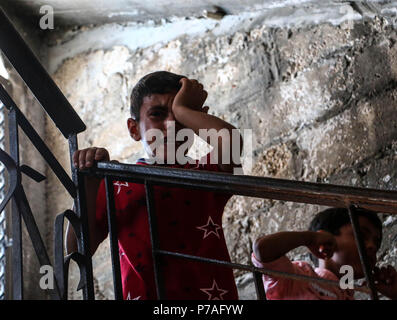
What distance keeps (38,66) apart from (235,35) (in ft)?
5.31

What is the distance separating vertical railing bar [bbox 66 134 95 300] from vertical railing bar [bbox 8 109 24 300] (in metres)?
0.15

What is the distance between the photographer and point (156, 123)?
206 centimetres

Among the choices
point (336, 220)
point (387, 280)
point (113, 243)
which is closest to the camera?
point (113, 243)

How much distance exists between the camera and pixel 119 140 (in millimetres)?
3293

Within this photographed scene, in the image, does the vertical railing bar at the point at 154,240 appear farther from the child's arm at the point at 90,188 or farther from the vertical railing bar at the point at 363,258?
the vertical railing bar at the point at 363,258

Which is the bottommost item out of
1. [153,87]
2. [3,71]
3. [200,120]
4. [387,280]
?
[387,280]

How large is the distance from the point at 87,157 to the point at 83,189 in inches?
2.9

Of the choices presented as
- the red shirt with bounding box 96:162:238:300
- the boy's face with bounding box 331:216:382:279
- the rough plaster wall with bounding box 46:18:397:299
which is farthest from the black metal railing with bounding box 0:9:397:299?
the rough plaster wall with bounding box 46:18:397:299

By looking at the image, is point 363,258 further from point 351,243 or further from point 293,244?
point 351,243

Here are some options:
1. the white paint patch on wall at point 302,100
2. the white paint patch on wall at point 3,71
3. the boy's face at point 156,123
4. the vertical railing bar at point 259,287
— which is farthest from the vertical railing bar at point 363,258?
the white paint patch on wall at point 3,71

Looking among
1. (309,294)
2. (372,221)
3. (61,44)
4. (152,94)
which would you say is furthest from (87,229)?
(61,44)

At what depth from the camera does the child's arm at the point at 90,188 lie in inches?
67.4

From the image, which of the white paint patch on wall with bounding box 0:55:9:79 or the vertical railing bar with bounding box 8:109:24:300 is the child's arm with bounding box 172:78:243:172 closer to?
the vertical railing bar with bounding box 8:109:24:300

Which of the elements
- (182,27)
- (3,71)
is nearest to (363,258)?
(182,27)
